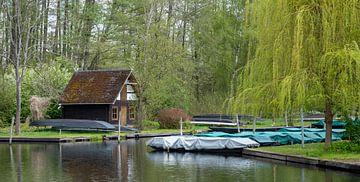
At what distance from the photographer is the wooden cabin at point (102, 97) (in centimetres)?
4556

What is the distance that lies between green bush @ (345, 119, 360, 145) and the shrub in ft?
74.1

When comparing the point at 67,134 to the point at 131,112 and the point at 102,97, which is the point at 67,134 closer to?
the point at 102,97

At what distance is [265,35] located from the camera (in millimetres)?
24406

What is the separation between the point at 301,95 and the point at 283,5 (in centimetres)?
400

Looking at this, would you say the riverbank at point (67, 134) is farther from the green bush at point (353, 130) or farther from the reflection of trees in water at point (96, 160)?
the green bush at point (353, 130)

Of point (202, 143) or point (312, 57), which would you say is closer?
point (312, 57)

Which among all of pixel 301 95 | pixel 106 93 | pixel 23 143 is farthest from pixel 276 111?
pixel 106 93

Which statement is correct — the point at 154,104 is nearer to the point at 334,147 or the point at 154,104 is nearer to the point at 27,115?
the point at 27,115

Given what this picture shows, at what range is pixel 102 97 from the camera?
1791 inches

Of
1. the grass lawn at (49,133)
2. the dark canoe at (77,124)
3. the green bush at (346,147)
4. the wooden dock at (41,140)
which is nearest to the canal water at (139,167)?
the green bush at (346,147)

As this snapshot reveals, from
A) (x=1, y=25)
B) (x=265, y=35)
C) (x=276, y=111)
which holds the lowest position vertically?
(x=276, y=111)

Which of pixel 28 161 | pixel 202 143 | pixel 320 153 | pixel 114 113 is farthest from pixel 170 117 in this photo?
pixel 320 153

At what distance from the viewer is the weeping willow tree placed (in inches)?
848

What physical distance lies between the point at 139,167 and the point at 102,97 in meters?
23.8
